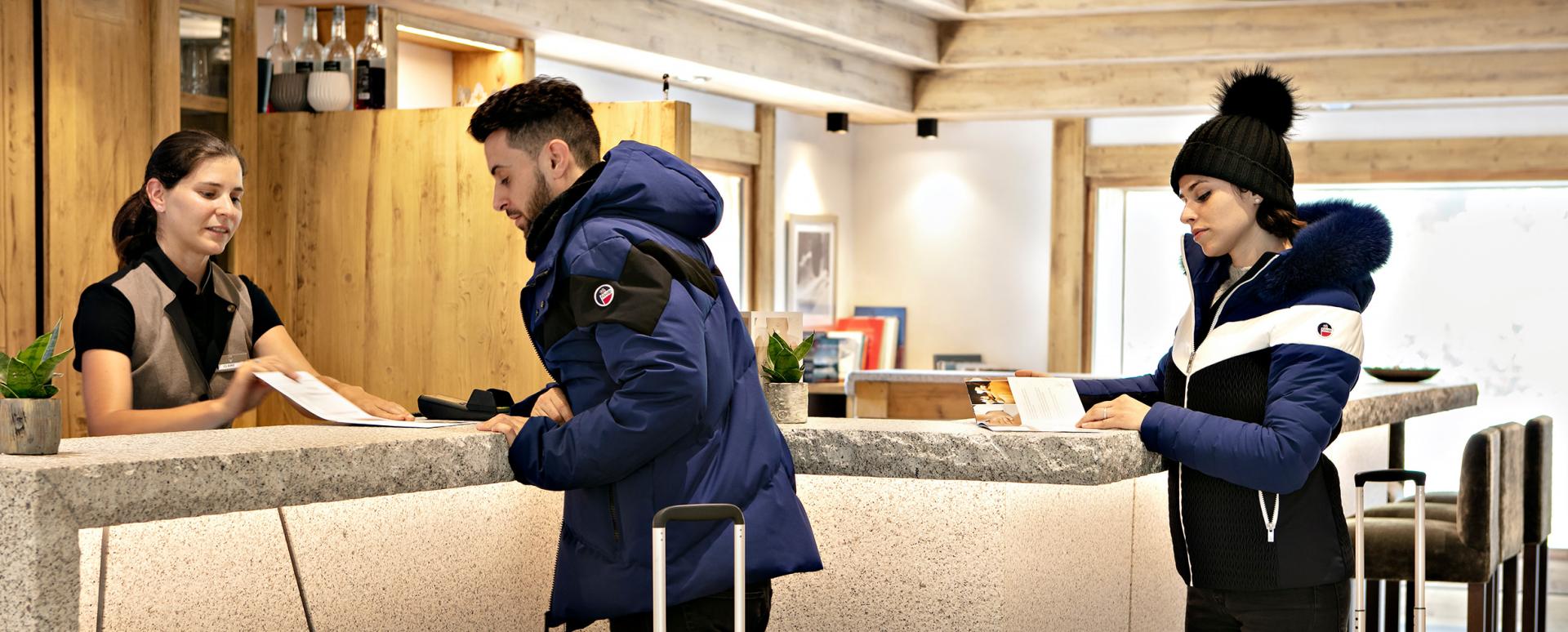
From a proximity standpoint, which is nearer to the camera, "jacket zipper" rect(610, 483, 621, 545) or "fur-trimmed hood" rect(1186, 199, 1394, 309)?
"jacket zipper" rect(610, 483, 621, 545)

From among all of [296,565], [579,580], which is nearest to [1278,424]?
[579,580]

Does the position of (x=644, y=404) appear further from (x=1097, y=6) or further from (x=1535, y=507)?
(x=1097, y=6)

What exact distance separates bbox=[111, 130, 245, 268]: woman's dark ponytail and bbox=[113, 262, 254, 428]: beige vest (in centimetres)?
9

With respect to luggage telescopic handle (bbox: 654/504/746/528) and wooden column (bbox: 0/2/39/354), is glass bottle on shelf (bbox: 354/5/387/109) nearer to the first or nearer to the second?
wooden column (bbox: 0/2/39/354)

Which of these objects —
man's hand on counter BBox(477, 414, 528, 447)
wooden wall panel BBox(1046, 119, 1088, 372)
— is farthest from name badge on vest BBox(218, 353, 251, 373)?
wooden wall panel BBox(1046, 119, 1088, 372)

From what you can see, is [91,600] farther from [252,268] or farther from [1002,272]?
[1002,272]

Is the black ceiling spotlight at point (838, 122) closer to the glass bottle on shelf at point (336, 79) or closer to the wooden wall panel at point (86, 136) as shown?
the glass bottle on shelf at point (336, 79)

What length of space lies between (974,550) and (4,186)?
9.76ft

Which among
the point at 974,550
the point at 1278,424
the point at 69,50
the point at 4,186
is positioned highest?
the point at 69,50

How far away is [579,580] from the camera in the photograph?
221 cm

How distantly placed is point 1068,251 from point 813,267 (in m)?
1.60

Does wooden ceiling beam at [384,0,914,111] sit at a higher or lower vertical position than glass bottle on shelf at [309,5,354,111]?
higher

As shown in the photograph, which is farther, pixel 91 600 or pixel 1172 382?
pixel 1172 382

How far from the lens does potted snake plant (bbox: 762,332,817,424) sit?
9.29 feet
